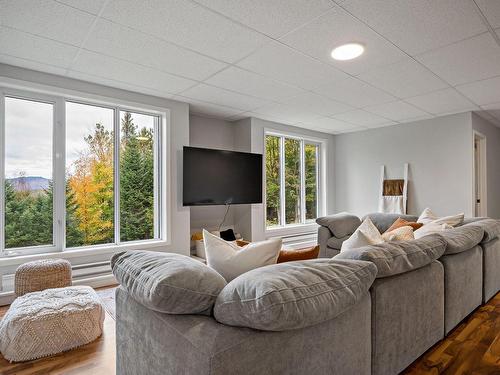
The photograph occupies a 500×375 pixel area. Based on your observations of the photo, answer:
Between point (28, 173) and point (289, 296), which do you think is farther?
point (28, 173)

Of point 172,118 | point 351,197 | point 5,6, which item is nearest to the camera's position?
point 5,6

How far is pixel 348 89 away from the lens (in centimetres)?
376

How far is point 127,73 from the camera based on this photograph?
10.7ft

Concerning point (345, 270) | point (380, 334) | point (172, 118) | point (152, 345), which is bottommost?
point (380, 334)

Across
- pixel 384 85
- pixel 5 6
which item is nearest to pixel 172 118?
pixel 5 6

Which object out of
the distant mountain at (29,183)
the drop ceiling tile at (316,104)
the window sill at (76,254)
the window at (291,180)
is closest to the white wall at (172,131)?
the window sill at (76,254)

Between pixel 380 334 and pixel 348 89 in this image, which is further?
pixel 348 89

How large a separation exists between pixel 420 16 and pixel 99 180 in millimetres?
3663

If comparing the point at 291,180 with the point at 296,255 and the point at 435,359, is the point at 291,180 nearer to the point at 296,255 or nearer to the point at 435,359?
the point at 435,359

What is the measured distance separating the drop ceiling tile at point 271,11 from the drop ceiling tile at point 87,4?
0.68 m

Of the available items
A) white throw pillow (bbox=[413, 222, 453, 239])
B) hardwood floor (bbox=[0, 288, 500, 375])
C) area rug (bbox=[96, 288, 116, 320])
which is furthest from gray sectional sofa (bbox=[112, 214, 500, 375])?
area rug (bbox=[96, 288, 116, 320])

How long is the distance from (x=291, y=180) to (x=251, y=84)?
9.39ft

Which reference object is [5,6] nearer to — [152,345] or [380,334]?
[152,345]

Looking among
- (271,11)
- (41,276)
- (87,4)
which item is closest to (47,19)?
(87,4)
